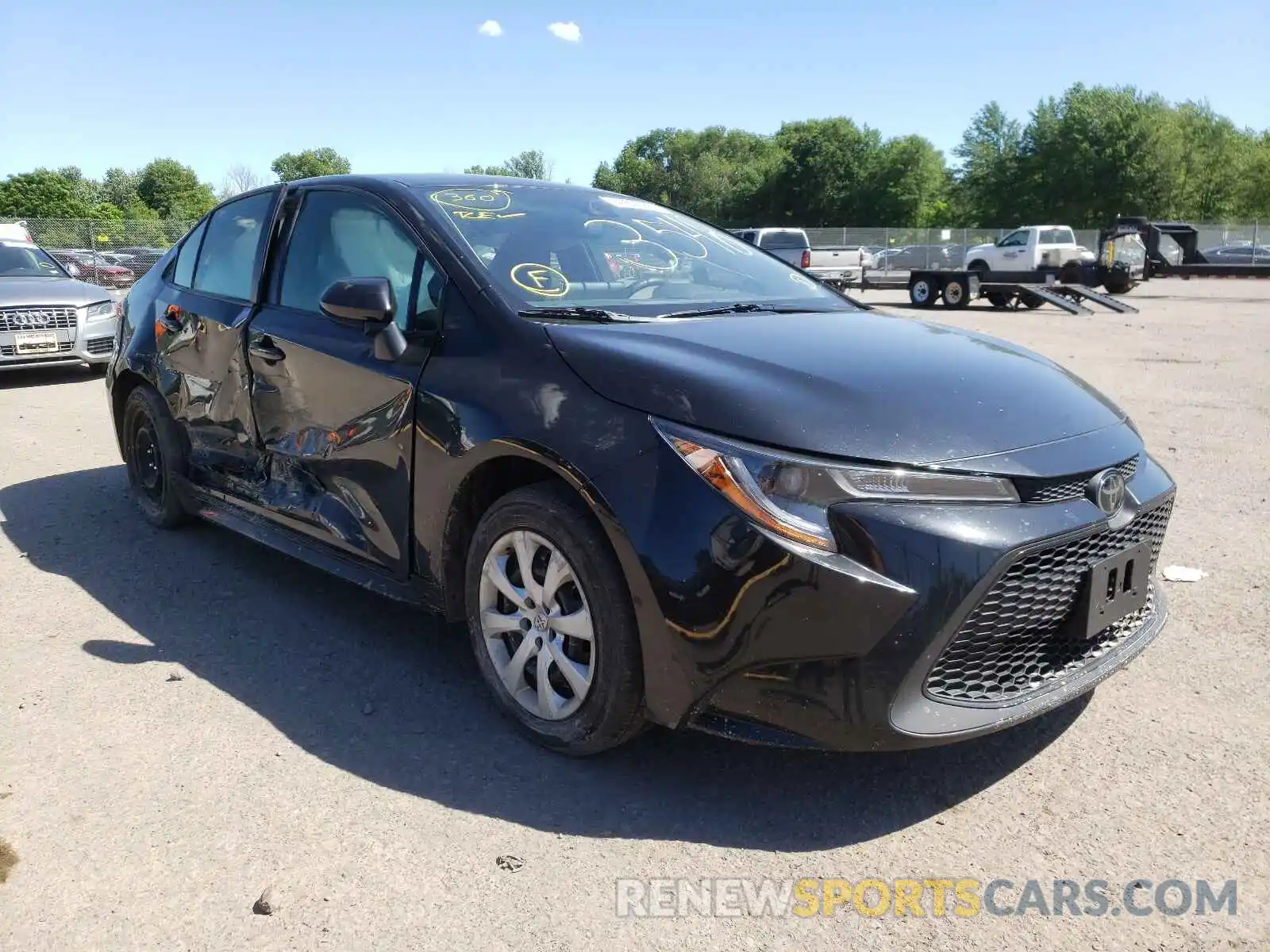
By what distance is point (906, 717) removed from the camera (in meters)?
2.39

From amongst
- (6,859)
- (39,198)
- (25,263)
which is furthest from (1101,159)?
(39,198)

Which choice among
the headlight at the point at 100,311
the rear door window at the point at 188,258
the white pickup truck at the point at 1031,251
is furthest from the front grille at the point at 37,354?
the white pickup truck at the point at 1031,251

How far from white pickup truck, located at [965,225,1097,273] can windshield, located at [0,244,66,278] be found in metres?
25.1

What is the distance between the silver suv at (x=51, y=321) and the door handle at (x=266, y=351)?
714cm

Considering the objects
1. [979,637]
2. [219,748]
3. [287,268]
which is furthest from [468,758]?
[287,268]

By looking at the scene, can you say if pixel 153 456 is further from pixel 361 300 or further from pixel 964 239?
pixel 964 239

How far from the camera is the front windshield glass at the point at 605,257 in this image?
3.33 metres

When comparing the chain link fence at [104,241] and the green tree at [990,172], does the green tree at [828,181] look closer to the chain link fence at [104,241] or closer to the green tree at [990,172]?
the green tree at [990,172]

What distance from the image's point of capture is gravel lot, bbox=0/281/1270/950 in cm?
226

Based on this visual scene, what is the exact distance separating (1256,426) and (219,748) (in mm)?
7879

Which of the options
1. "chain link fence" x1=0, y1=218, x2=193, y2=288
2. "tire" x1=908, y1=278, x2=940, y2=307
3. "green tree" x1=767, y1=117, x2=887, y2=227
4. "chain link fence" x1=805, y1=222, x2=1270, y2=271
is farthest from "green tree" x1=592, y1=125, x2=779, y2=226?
"tire" x1=908, y1=278, x2=940, y2=307

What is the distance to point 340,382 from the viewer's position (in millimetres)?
3535

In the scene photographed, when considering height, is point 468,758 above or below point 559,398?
below

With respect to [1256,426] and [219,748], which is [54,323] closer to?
[219,748]
